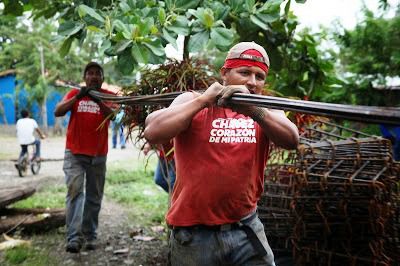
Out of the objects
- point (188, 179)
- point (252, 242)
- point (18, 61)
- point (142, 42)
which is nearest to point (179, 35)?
point (142, 42)

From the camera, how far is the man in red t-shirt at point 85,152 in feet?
15.5

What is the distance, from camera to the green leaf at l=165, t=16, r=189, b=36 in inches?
123

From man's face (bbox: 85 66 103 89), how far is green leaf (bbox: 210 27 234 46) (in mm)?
2142

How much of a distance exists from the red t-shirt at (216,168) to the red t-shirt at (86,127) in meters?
2.88

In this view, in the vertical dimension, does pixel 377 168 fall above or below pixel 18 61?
below

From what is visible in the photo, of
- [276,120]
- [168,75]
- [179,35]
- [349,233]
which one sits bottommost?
[349,233]

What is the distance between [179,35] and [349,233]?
199cm

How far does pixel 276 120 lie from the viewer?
2051 millimetres

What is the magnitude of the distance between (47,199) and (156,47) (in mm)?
5336

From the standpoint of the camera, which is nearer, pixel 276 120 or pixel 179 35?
pixel 276 120

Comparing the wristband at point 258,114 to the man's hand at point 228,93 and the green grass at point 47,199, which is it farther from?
the green grass at point 47,199

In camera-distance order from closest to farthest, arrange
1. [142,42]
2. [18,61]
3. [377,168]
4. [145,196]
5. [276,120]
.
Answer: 1. [276,120]
2. [142,42]
3. [377,168]
4. [145,196]
5. [18,61]

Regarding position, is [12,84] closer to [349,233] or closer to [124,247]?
[124,247]

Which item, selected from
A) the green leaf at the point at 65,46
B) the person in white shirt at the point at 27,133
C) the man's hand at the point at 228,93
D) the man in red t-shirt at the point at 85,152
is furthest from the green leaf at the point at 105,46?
the person in white shirt at the point at 27,133
